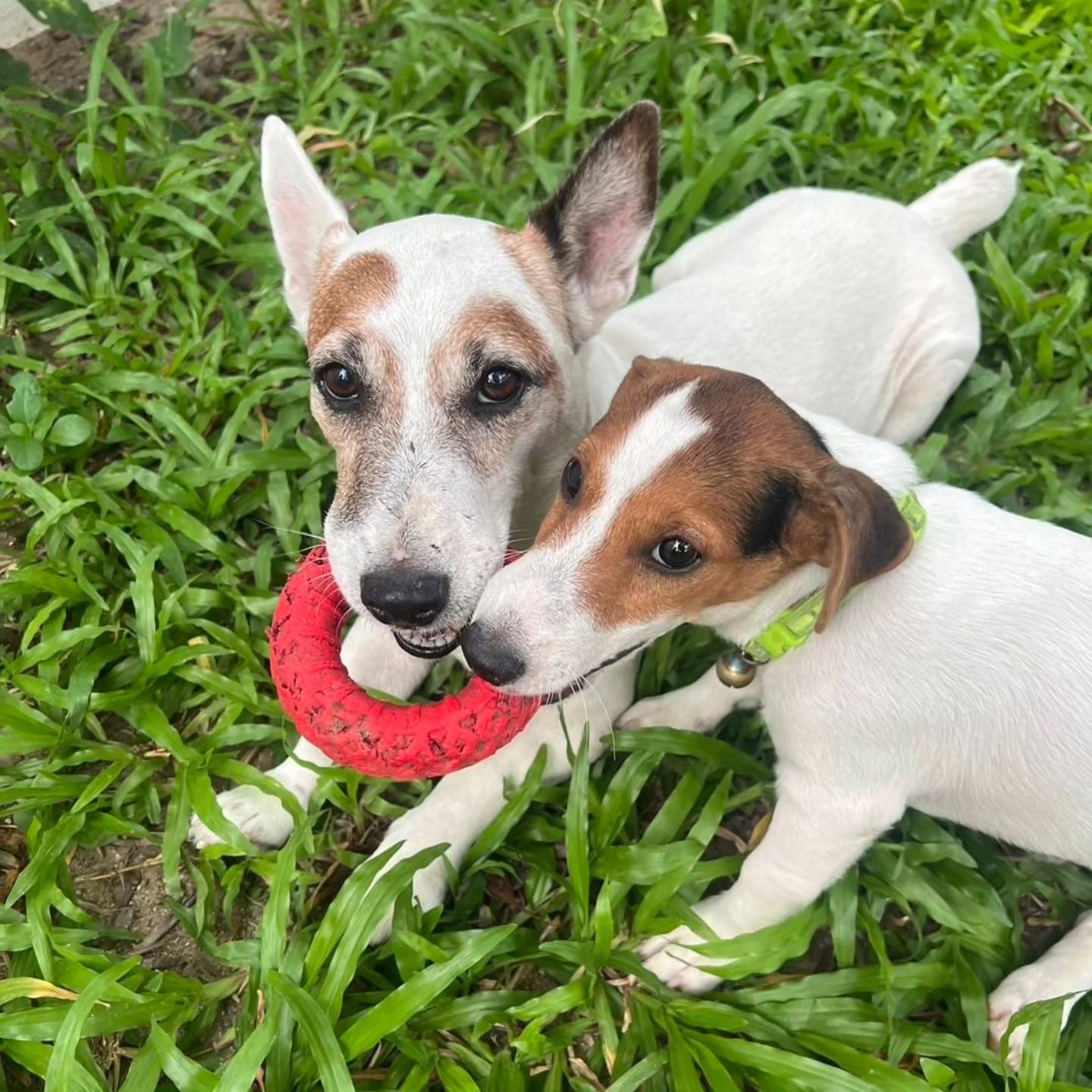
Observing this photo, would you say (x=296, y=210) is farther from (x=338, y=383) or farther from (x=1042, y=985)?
(x=1042, y=985)

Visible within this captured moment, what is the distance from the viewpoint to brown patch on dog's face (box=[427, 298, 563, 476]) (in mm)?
3238

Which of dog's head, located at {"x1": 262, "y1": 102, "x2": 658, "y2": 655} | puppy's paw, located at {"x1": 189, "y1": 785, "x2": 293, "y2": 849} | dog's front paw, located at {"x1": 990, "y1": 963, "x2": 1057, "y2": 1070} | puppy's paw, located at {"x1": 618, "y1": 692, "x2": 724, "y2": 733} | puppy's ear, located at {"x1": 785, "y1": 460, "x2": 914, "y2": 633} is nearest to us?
puppy's ear, located at {"x1": 785, "y1": 460, "x2": 914, "y2": 633}

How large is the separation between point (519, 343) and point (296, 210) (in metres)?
1.23

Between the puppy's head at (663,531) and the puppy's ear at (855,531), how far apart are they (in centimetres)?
1

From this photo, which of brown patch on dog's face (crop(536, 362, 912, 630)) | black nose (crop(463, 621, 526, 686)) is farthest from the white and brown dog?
brown patch on dog's face (crop(536, 362, 912, 630))

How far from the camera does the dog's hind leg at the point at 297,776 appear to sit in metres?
3.91

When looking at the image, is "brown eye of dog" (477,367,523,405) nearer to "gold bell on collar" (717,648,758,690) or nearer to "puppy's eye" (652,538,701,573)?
"puppy's eye" (652,538,701,573)

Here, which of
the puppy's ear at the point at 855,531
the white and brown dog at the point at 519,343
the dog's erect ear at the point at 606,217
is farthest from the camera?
the dog's erect ear at the point at 606,217

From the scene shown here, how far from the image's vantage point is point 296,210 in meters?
3.87

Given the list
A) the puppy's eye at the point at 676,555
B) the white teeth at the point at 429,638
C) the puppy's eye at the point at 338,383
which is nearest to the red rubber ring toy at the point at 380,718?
the white teeth at the point at 429,638

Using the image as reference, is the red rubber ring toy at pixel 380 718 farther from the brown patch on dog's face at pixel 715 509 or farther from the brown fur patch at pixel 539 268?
the brown fur patch at pixel 539 268

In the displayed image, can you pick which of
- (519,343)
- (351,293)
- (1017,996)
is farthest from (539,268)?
(1017,996)

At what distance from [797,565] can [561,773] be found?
1.47m

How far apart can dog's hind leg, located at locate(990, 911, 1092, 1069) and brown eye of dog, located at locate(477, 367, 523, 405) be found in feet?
9.12
